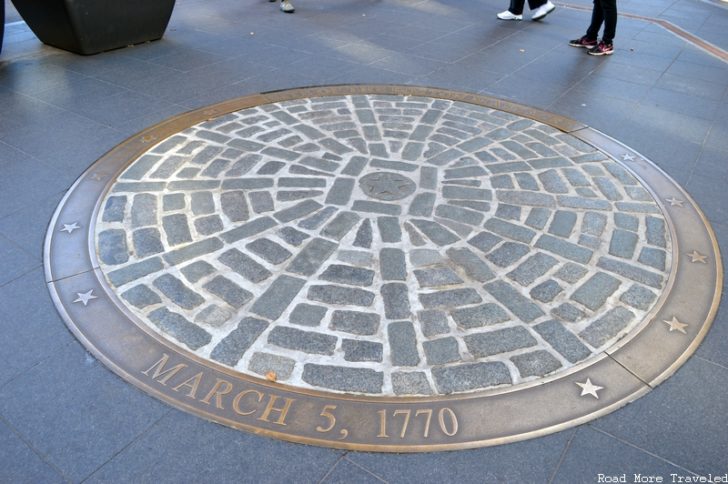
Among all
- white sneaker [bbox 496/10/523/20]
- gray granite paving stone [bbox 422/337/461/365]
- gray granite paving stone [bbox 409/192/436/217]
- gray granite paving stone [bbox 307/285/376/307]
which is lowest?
white sneaker [bbox 496/10/523/20]

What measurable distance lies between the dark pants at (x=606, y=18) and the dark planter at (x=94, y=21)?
18.3 ft

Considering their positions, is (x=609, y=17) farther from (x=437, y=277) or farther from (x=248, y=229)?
(x=248, y=229)

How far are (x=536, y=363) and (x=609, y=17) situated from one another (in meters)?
5.98

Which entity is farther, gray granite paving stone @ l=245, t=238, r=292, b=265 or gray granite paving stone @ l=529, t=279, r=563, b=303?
gray granite paving stone @ l=245, t=238, r=292, b=265

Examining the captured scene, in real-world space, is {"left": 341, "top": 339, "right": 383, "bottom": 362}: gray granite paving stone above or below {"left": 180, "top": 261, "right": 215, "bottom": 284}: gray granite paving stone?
above

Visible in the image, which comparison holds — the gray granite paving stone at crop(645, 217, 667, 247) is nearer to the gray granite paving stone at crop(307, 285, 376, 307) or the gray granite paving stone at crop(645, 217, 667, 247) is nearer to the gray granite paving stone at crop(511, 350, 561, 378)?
the gray granite paving stone at crop(511, 350, 561, 378)

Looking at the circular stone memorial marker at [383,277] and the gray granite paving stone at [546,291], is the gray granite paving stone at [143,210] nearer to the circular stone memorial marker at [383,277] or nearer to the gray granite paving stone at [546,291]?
the circular stone memorial marker at [383,277]

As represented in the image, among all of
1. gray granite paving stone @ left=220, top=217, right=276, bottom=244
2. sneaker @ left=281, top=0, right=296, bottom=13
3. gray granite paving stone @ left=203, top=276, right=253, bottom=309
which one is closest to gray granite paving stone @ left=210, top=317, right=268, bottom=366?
gray granite paving stone @ left=203, top=276, right=253, bottom=309

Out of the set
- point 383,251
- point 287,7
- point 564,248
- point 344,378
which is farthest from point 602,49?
point 344,378

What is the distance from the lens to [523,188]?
4000mm

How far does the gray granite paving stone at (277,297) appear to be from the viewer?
284 cm

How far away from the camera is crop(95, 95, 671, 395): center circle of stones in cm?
263

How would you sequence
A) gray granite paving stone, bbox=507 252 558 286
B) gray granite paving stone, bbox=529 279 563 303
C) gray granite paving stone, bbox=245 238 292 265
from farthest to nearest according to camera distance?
1. gray granite paving stone, bbox=245 238 292 265
2. gray granite paving stone, bbox=507 252 558 286
3. gray granite paving stone, bbox=529 279 563 303

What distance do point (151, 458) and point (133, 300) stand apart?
102 cm
